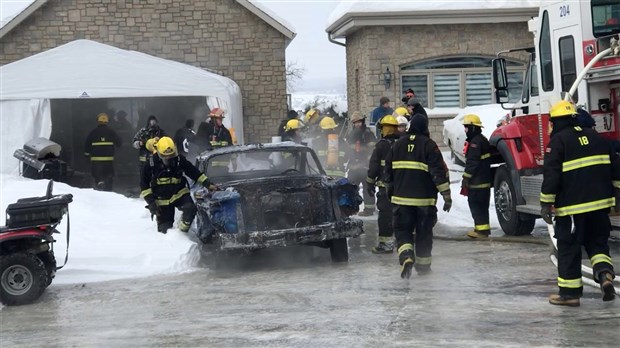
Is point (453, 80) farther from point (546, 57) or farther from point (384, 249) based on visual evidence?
point (384, 249)

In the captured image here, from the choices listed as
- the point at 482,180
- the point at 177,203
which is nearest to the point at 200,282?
Result: the point at 177,203

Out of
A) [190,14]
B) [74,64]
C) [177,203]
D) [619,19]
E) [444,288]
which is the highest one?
[190,14]

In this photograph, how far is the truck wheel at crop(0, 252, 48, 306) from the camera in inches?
383

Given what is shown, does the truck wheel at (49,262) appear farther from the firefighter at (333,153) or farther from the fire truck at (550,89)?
the firefighter at (333,153)

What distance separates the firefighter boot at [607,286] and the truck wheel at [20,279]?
548cm

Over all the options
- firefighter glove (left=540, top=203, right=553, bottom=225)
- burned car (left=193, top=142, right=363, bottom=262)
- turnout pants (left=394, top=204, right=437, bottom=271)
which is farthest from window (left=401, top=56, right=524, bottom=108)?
firefighter glove (left=540, top=203, right=553, bottom=225)

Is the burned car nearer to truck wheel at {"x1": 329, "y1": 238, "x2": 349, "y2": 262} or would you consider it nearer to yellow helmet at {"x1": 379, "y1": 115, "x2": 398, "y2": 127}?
truck wheel at {"x1": 329, "y1": 238, "x2": 349, "y2": 262}

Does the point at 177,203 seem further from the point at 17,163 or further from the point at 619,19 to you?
the point at 17,163

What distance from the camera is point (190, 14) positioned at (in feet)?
88.8

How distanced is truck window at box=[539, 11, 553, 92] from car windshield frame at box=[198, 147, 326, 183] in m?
3.11

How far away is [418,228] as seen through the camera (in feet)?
33.9

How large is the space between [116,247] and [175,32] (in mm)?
15973

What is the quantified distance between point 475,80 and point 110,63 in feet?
32.9

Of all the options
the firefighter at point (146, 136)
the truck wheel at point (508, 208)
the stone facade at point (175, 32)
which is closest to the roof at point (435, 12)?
the stone facade at point (175, 32)
